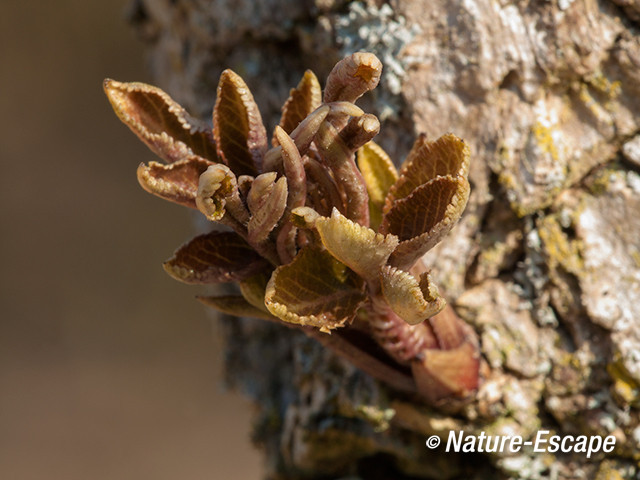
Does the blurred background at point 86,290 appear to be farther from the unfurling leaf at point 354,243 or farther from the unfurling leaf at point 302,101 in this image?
the unfurling leaf at point 354,243

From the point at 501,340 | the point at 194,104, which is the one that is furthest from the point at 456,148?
the point at 194,104

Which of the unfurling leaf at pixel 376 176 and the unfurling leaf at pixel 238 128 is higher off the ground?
the unfurling leaf at pixel 238 128

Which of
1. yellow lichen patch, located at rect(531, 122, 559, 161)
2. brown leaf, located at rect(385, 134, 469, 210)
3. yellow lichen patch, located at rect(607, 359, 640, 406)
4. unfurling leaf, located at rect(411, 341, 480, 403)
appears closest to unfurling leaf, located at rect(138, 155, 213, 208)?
brown leaf, located at rect(385, 134, 469, 210)

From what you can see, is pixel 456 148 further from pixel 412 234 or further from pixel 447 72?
pixel 447 72

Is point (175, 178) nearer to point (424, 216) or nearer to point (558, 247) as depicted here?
point (424, 216)

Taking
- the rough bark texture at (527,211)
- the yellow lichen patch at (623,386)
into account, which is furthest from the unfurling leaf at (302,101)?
the yellow lichen patch at (623,386)

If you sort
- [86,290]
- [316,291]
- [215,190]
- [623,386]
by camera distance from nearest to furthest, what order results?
[215,190], [316,291], [623,386], [86,290]

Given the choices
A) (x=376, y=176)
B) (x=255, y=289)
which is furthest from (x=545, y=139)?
(x=255, y=289)
